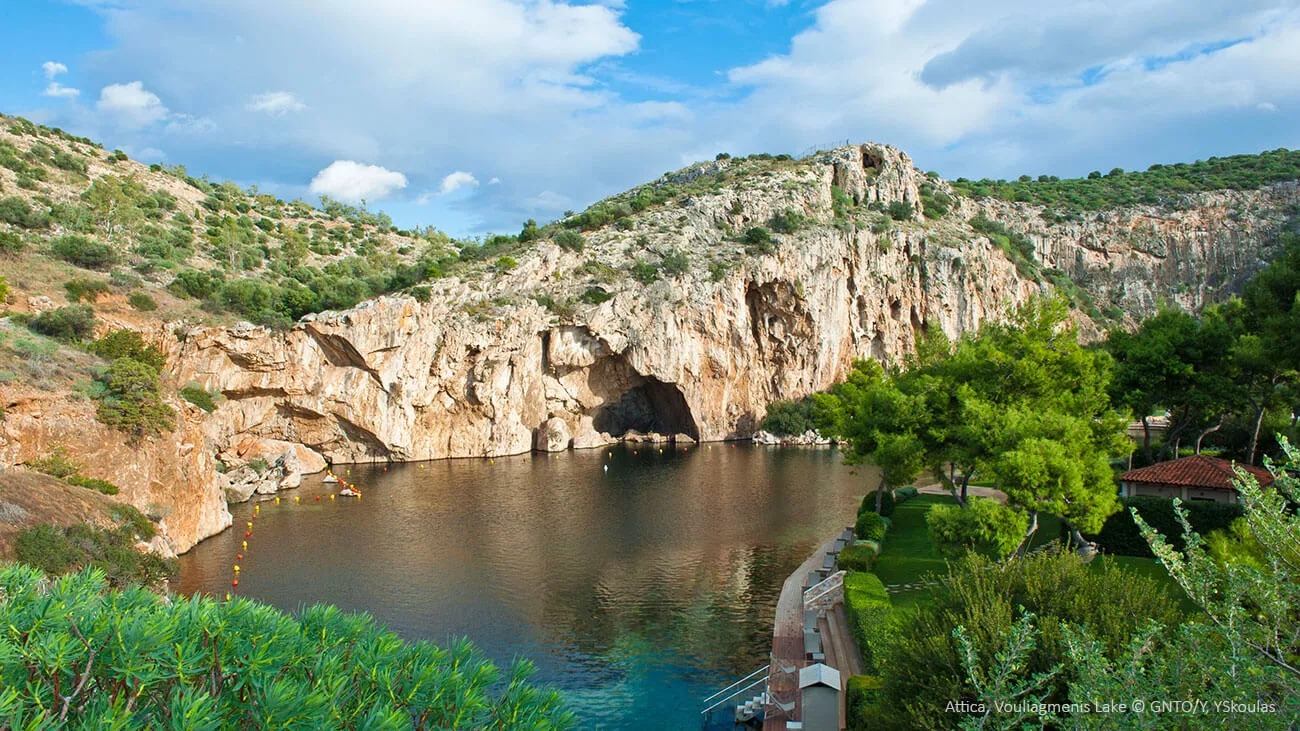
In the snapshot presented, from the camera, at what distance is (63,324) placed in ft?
115

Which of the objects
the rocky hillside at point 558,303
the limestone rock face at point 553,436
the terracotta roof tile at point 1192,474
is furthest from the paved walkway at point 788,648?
the limestone rock face at point 553,436

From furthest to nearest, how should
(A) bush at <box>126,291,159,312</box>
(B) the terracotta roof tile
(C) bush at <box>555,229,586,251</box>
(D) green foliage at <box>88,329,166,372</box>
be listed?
(C) bush at <box>555,229,586,251</box> → (A) bush at <box>126,291,159,312</box> → (D) green foliage at <box>88,329,166,372</box> → (B) the terracotta roof tile

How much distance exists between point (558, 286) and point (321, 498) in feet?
94.2

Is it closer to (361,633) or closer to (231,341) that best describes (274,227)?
(231,341)

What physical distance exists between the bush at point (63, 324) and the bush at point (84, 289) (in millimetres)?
3729

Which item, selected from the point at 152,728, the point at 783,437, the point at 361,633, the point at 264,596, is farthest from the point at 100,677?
the point at 783,437

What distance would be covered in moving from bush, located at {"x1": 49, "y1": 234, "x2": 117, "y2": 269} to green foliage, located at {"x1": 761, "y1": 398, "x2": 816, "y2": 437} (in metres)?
53.1

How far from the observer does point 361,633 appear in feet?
26.8

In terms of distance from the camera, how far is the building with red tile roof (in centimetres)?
2211

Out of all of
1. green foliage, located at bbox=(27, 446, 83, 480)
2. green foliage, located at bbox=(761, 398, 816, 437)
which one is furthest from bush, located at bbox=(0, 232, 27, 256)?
green foliage, located at bbox=(761, 398, 816, 437)

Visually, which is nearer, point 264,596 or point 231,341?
point 264,596

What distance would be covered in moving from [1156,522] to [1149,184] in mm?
100413

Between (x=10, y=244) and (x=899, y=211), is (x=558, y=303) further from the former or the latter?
(x=899, y=211)

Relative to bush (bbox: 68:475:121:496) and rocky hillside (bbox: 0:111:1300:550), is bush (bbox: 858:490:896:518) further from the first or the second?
bush (bbox: 68:475:121:496)
